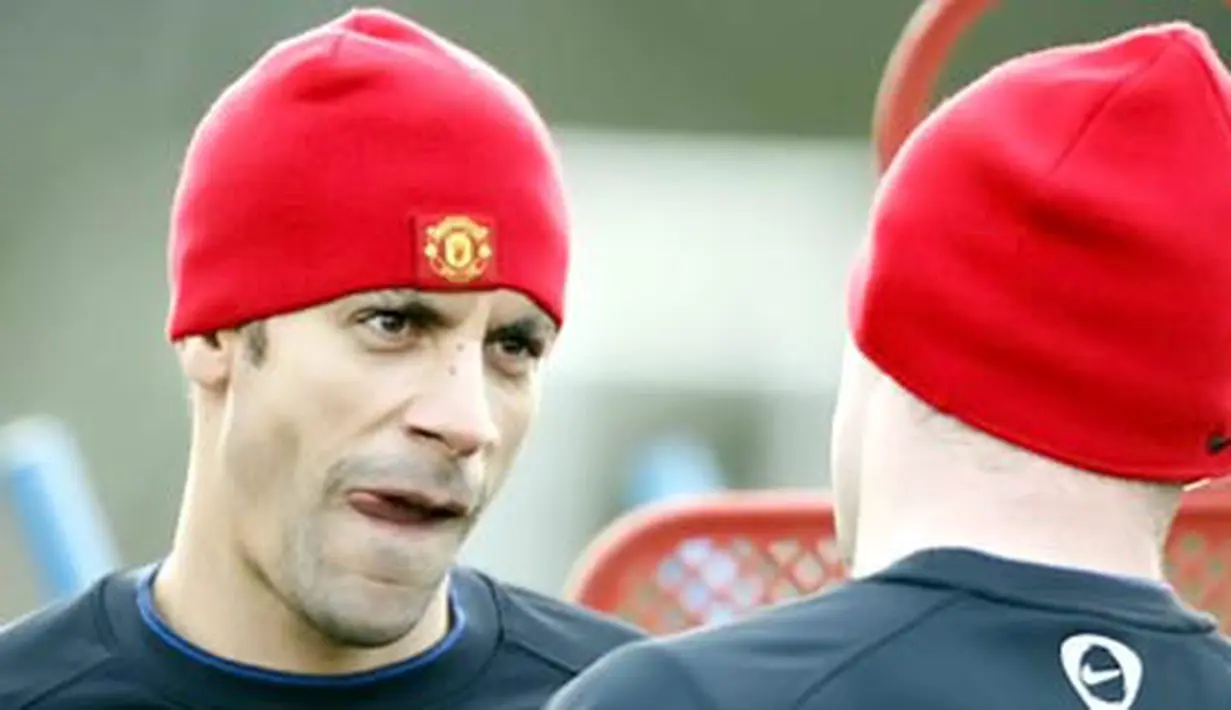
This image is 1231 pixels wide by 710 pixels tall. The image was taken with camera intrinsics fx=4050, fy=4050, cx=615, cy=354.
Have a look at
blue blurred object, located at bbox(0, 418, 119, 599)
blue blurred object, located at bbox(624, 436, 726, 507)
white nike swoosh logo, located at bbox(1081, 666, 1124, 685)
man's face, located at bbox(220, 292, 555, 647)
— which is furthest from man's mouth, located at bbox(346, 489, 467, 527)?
blue blurred object, located at bbox(624, 436, 726, 507)

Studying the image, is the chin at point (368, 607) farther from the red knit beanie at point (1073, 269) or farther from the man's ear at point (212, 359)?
the red knit beanie at point (1073, 269)

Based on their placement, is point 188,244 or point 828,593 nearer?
point 828,593

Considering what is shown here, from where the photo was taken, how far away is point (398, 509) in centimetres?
384

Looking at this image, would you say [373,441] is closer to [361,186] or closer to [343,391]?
[343,391]

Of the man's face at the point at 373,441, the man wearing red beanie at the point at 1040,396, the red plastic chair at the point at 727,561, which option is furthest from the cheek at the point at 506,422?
the red plastic chair at the point at 727,561

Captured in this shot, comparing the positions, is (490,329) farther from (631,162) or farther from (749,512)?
(631,162)

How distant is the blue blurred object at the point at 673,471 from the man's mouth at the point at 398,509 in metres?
11.2

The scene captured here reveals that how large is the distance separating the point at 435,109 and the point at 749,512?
1.01 metres

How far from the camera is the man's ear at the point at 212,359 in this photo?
13.0ft

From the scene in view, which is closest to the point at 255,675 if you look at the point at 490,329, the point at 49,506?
the point at 490,329

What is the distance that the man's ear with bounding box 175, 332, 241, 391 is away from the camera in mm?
3961

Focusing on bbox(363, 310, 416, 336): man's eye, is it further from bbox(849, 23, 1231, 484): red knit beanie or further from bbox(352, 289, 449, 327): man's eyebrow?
bbox(849, 23, 1231, 484): red knit beanie

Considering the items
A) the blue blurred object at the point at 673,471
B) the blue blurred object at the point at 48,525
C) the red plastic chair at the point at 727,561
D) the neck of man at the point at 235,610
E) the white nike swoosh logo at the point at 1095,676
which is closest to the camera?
the white nike swoosh logo at the point at 1095,676

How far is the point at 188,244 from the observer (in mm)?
4027
